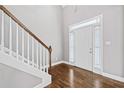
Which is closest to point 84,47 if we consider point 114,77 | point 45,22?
point 114,77

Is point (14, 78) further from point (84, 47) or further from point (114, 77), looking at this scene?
point (84, 47)

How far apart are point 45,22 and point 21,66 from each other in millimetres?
2839

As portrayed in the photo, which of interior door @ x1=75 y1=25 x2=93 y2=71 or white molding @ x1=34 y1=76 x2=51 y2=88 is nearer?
white molding @ x1=34 y1=76 x2=51 y2=88

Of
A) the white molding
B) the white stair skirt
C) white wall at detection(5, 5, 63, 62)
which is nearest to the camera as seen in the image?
the white stair skirt

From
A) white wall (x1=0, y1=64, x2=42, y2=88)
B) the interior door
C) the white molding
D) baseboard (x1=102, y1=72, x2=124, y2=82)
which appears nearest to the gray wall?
baseboard (x1=102, y1=72, x2=124, y2=82)

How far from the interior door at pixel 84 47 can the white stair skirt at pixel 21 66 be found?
1779 millimetres

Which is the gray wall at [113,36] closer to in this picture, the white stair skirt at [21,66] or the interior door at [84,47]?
the interior door at [84,47]

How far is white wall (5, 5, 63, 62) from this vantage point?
401cm

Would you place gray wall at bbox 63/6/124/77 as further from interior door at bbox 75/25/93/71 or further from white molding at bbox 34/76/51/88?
white molding at bbox 34/76/51/88

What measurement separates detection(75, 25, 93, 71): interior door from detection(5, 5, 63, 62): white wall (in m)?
0.92

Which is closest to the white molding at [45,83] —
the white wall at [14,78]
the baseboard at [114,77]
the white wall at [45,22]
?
the white wall at [14,78]

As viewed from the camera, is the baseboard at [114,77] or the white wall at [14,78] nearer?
the white wall at [14,78]

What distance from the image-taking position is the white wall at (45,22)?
4009 mm

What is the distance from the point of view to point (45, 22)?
4680mm
